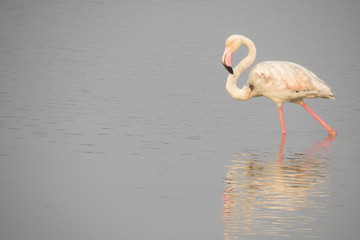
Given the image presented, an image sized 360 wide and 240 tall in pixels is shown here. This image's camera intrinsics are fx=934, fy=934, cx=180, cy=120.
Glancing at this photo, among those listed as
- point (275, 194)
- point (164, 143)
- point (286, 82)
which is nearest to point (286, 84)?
point (286, 82)

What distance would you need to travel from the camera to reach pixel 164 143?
11789 mm

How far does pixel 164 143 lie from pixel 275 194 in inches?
113

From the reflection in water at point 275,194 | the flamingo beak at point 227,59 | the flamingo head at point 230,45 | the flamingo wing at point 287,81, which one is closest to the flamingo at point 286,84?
the flamingo wing at point 287,81

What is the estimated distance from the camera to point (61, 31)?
81.5ft

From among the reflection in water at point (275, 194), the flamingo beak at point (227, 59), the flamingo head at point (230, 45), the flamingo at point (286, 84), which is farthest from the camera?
the flamingo head at point (230, 45)

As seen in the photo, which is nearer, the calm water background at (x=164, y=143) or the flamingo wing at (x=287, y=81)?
the calm water background at (x=164, y=143)

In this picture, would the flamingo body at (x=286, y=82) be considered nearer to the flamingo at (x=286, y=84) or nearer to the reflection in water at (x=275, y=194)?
the flamingo at (x=286, y=84)

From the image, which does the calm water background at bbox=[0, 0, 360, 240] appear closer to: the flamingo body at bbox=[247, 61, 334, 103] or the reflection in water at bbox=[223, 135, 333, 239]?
the reflection in water at bbox=[223, 135, 333, 239]

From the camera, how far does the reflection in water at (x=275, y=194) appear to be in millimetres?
8156

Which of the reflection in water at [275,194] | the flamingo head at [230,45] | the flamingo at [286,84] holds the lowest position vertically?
the reflection in water at [275,194]

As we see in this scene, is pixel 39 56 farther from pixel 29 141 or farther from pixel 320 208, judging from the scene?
pixel 320 208

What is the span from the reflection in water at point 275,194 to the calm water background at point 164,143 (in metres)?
0.02

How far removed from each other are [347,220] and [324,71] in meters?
10.9

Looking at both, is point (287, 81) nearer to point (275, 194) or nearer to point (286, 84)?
point (286, 84)
